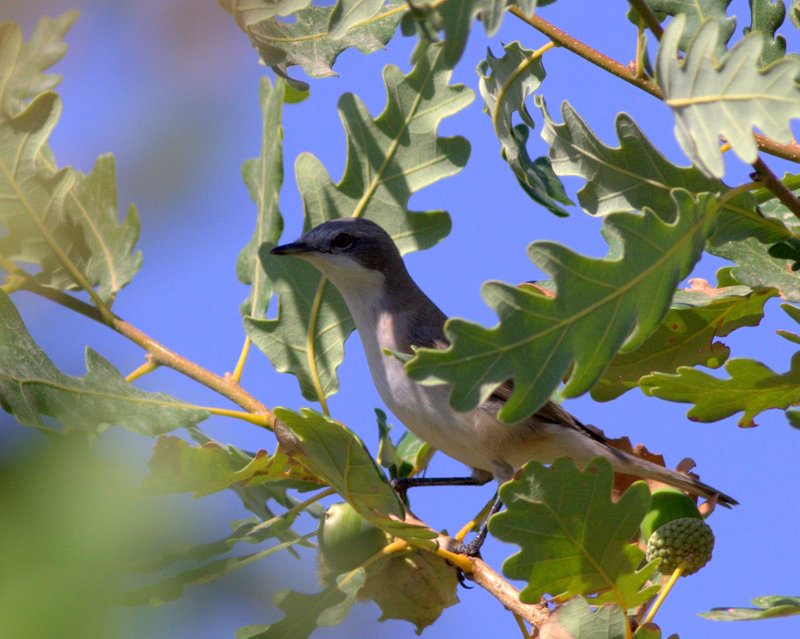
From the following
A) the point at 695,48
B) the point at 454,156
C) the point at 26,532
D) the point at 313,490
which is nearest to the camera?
the point at 26,532

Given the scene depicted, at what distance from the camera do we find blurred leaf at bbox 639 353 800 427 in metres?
2.73

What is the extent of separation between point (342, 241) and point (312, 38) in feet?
4.56

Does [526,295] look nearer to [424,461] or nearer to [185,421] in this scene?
[185,421]

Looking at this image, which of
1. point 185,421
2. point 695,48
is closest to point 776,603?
point 695,48

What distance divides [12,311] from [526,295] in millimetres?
1188

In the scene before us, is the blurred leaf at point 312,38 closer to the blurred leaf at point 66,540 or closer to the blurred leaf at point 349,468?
the blurred leaf at point 349,468

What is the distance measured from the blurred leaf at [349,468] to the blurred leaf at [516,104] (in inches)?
48.3

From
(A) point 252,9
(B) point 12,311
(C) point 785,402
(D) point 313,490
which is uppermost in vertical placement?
(A) point 252,9

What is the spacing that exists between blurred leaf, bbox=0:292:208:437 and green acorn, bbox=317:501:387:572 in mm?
597

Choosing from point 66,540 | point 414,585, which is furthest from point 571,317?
point 66,540

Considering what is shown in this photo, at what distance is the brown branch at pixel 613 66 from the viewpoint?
2910mm

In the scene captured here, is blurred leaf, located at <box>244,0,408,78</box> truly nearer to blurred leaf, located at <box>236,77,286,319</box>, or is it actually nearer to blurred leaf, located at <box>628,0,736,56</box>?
blurred leaf, located at <box>236,77,286,319</box>

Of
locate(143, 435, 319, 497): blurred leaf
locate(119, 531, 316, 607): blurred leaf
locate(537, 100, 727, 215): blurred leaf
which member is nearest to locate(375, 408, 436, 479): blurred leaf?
locate(143, 435, 319, 497): blurred leaf

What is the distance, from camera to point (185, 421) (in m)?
2.94
